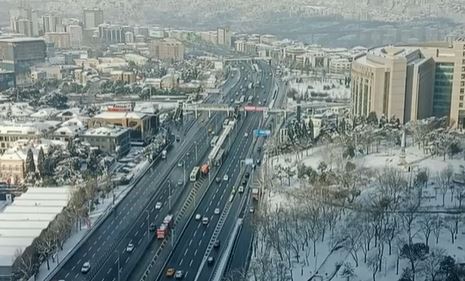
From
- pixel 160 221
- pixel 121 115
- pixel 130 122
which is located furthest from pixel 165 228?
pixel 121 115

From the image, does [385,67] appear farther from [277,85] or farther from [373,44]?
[373,44]

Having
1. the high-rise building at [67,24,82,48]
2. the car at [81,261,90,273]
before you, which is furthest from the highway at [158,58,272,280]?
the high-rise building at [67,24,82,48]

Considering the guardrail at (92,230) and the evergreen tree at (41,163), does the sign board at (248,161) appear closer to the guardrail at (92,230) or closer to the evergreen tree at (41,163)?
the guardrail at (92,230)

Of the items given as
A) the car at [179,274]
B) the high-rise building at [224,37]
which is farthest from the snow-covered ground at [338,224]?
the high-rise building at [224,37]

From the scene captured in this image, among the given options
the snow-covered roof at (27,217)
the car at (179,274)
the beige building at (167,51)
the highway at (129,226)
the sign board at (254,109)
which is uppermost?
the beige building at (167,51)

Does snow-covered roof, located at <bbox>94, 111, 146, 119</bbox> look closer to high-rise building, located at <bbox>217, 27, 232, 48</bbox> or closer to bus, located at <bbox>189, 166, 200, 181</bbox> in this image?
bus, located at <bbox>189, 166, 200, 181</bbox>

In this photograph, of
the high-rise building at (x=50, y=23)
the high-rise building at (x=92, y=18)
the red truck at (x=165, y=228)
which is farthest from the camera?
the high-rise building at (x=92, y=18)

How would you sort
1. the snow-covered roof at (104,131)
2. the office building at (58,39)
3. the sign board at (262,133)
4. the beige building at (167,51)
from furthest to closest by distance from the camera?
the office building at (58,39) → the beige building at (167,51) → the sign board at (262,133) → the snow-covered roof at (104,131)
